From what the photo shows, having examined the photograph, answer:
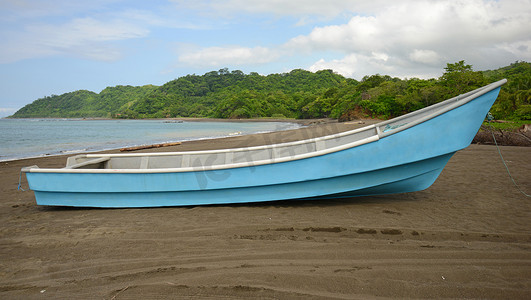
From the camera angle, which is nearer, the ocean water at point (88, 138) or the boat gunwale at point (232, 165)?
the boat gunwale at point (232, 165)

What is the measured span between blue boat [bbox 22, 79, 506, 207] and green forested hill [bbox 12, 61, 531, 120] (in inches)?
792

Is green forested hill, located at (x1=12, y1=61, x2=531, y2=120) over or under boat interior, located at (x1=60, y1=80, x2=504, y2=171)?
over

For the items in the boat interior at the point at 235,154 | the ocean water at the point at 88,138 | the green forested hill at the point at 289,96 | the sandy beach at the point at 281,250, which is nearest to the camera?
the sandy beach at the point at 281,250

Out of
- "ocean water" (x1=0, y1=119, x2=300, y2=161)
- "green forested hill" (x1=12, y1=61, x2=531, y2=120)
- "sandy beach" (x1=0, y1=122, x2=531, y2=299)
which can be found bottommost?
"sandy beach" (x1=0, y1=122, x2=531, y2=299)

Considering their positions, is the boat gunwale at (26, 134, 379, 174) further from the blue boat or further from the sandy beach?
A: the sandy beach

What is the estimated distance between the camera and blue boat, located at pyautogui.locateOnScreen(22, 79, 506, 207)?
14.6 feet

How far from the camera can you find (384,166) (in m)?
4.61

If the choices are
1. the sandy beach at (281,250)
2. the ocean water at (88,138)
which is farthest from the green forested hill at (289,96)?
the sandy beach at (281,250)

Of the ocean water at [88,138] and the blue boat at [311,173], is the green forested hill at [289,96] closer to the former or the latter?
the ocean water at [88,138]

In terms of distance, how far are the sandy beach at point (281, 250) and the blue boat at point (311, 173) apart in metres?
0.26

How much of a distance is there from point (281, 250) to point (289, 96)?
9246 centimetres

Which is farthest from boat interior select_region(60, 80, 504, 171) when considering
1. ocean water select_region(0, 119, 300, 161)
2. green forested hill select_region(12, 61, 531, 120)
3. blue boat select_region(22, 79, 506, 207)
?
green forested hill select_region(12, 61, 531, 120)

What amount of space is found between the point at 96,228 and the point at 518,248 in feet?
18.0

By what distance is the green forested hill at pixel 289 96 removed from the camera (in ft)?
102
